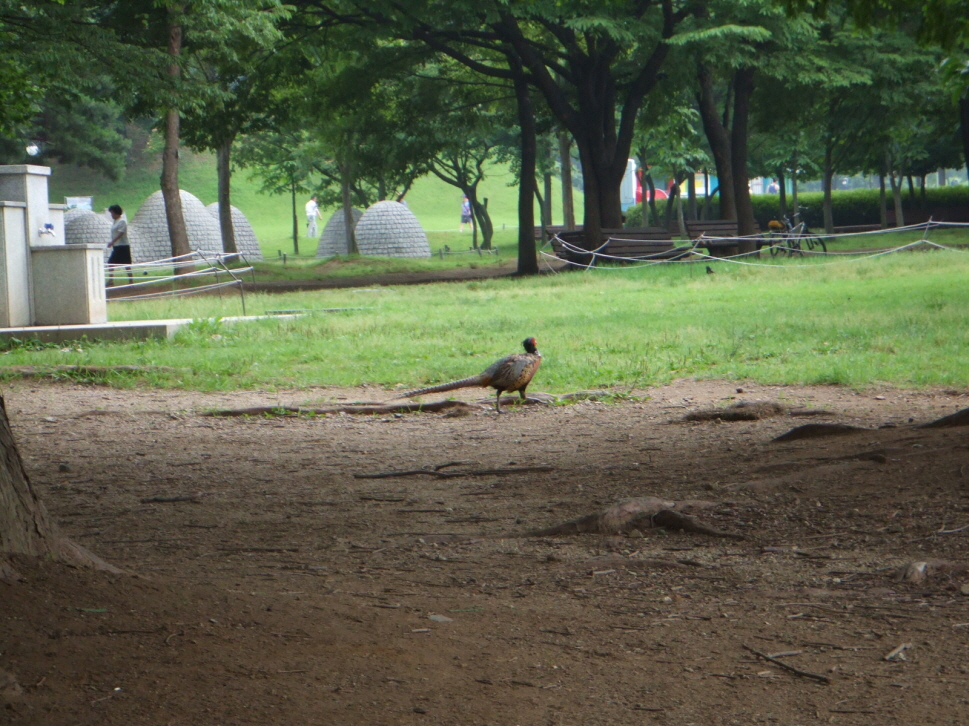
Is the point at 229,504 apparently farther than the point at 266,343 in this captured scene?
No

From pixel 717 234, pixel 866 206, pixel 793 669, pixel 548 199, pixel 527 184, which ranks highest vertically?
pixel 548 199

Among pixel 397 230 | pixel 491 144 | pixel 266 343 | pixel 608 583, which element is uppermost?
pixel 491 144

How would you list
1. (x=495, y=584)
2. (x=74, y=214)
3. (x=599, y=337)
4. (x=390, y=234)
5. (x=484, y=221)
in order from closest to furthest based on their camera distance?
(x=495, y=584)
(x=599, y=337)
(x=74, y=214)
(x=390, y=234)
(x=484, y=221)

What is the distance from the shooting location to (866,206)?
53188 millimetres

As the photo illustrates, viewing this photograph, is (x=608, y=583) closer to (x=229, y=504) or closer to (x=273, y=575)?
(x=273, y=575)

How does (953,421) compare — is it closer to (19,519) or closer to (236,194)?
(19,519)

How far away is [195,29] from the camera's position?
70.7ft

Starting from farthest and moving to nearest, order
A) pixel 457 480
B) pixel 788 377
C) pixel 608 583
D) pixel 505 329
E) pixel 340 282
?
pixel 340 282 → pixel 505 329 → pixel 788 377 → pixel 457 480 → pixel 608 583

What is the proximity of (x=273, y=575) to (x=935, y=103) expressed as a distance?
28671 millimetres

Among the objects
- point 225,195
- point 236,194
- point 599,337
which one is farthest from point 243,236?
point 236,194

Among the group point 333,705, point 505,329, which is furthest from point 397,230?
point 333,705

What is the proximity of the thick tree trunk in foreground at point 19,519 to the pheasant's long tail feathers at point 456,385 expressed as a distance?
16.9ft

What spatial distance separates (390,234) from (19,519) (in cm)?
4013

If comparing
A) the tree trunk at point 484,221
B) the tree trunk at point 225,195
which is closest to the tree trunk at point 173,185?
the tree trunk at point 225,195
